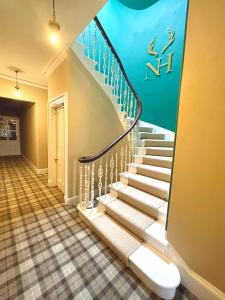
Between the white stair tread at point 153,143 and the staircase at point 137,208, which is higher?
the white stair tread at point 153,143

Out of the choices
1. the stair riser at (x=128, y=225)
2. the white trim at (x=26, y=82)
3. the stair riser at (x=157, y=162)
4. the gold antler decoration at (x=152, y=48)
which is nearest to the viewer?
Answer: the stair riser at (x=128, y=225)

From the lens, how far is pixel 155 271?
1.36 meters

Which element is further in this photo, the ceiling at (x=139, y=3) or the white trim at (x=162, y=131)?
the white trim at (x=162, y=131)

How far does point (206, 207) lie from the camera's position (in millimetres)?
1154

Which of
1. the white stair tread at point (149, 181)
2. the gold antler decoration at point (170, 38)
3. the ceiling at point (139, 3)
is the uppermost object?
the ceiling at point (139, 3)

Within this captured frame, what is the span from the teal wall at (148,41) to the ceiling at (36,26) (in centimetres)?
226

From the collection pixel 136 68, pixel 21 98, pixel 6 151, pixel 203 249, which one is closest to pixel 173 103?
pixel 136 68

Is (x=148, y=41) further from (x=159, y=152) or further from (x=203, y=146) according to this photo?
(x=203, y=146)

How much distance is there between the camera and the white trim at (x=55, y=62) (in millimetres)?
2573

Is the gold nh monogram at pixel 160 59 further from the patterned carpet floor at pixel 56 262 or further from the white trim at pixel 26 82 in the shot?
the patterned carpet floor at pixel 56 262

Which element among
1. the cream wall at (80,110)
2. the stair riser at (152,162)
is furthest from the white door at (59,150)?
the stair riser at (152,162)

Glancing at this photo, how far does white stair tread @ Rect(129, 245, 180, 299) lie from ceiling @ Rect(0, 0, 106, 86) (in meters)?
2.91

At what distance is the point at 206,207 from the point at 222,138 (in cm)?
A: 58

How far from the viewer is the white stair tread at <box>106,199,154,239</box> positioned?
1748 mm
